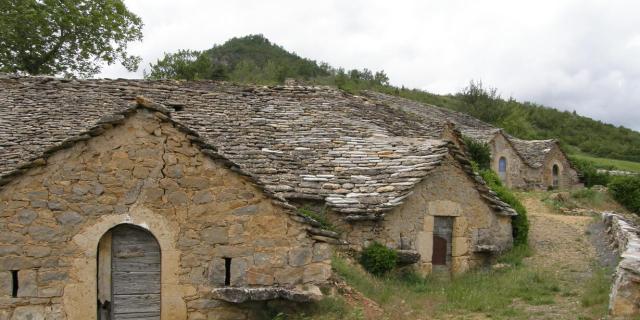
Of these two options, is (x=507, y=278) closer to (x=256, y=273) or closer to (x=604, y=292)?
(x=604, y=292)

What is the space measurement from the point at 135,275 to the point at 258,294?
1.63m

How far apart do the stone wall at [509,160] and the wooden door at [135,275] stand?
73.0 ft

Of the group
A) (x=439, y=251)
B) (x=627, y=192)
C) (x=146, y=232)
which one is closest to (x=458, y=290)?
(x=439, y=251)

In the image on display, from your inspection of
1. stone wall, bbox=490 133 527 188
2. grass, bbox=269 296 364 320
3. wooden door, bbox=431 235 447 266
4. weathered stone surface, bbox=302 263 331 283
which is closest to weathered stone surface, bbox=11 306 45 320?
grass, bbox=269 296 364 320

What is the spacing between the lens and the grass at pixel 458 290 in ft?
25.7

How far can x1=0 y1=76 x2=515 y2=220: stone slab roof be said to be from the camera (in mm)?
10430

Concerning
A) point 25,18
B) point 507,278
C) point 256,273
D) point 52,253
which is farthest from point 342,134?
point 25,18

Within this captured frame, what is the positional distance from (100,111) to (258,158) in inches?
164

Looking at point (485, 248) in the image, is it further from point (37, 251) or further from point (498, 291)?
point (37, 251)

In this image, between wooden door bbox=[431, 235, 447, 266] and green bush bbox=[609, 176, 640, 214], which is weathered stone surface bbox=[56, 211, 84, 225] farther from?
green bush bbox=[609, 176, 640, 214]

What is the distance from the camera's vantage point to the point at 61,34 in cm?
2439

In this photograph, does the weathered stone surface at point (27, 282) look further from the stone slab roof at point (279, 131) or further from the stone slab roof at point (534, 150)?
the stone slab roof at point (534, 150)

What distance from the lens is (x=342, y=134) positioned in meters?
13.1

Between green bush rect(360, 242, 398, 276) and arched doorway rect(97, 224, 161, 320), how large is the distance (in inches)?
161
